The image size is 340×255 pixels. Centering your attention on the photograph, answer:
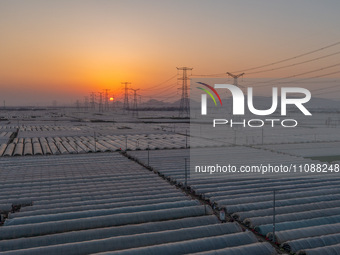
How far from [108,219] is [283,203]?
5126mm

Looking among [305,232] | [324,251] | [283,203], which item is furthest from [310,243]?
[283,203]

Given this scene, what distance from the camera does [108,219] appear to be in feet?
25.8

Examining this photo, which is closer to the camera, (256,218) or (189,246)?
(189,246)

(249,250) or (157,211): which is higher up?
(157,211)

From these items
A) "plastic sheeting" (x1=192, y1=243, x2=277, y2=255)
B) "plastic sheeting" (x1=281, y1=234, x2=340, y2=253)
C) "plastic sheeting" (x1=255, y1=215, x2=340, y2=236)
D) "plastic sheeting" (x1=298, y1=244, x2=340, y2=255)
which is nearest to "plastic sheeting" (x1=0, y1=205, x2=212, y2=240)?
"plastic sheeting" (x1=255, y1=215, x2=340, y2=236)

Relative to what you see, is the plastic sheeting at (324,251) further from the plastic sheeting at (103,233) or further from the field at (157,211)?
the plastic sheeting at (103,233)

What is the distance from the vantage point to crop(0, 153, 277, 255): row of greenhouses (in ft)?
20.8

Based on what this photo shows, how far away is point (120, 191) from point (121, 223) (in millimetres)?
2926

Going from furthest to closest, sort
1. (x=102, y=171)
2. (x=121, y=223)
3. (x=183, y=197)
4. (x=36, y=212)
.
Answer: (x=102, y=171)
(x=183, y=197)
(x=36, y=212)
(x=121, y=223)

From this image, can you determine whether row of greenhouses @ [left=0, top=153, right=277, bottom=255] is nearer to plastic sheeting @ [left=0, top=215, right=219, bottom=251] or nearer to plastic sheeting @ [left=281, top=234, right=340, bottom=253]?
plastic sheeting @ [left=0, top=215, right=219, bottom=251]

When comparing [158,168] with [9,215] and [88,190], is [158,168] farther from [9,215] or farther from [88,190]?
[9,215]

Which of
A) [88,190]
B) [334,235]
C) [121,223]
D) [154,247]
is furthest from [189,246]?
[88,190]

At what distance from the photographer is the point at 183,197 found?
32.6 ft

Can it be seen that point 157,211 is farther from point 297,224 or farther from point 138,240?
point 297,224
